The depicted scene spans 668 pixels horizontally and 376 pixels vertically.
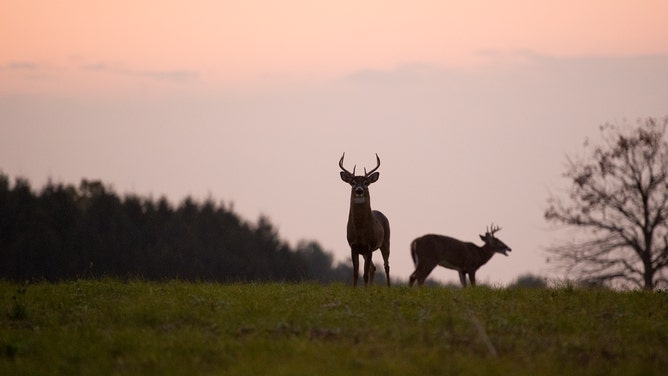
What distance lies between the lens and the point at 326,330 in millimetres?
13758

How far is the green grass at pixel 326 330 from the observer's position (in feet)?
39.7

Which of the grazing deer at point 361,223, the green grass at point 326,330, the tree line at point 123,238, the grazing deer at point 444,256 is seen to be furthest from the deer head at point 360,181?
the tree line at point 123,238

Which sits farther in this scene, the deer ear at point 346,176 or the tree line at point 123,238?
the tree line at point 123,238

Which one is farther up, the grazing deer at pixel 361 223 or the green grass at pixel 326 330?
the grazing deer at pixel 361 223

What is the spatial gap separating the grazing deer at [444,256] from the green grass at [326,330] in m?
9.47

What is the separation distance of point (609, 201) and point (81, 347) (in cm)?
2725

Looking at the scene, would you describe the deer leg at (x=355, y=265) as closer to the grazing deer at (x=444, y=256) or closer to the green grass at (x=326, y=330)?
the green grass at (x=326, y=330)

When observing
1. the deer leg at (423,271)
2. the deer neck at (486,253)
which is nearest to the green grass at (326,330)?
the deer leg at (423,271)

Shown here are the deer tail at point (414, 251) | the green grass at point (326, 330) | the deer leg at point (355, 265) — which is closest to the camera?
the green grass at point (326, 330)

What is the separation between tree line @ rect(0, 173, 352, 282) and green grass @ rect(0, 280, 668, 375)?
38303 millimetres

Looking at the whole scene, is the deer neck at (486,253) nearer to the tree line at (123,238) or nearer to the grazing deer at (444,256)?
the grazing deer at (444,256)

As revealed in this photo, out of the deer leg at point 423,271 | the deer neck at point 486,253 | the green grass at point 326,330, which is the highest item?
the deer neck at point 486,253

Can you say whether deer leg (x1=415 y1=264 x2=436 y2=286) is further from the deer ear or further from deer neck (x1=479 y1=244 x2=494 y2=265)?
the deer ear

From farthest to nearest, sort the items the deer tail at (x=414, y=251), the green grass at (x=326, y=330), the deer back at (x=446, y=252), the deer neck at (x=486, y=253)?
the deer neck at (x=486, y=253) < the deer back at (x=446, y=252) < the deer tail at (x=414, y=251) < the green grass at (x=326, y=330)
